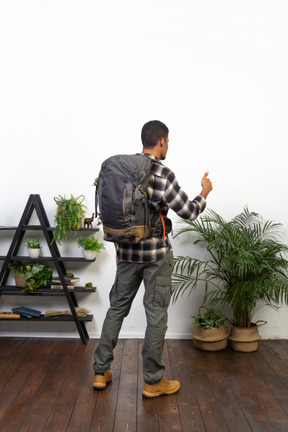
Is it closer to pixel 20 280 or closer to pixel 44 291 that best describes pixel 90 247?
pixel 44 291

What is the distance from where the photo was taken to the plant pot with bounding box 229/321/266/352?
3.50 meters

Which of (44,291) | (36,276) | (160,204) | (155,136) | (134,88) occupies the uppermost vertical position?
(134,88)

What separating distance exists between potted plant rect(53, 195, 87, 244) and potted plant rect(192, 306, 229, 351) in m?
1.12

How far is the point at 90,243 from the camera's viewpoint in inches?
143

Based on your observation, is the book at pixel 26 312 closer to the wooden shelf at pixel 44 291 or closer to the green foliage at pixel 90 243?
the wooden shelf at pixel 44 291

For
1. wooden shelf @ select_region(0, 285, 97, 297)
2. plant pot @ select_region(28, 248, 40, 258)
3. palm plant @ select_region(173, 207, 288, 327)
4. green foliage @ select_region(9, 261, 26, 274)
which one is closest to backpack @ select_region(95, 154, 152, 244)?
palm plant @ select_region(173, 207, 288, 327)

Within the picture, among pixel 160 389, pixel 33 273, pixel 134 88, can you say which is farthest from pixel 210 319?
pixel 134 88

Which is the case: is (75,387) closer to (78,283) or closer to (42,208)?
(78,283)

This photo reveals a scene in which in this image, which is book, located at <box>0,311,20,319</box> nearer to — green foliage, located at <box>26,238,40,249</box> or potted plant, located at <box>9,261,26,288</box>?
potted plant, located at <box>9,261,26,288</box>

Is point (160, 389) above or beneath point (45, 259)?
beneath

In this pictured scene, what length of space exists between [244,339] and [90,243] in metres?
1.29

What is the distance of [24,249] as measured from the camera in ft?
12.7

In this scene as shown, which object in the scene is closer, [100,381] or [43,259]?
[100,381]

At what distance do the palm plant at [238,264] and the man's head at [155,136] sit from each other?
0.98 metres
